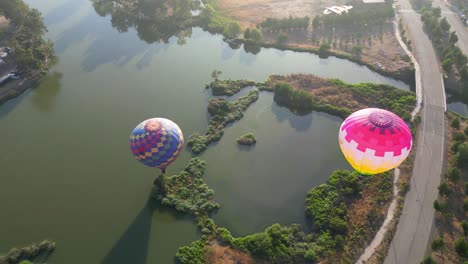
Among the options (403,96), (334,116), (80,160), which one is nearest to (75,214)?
(80,160)

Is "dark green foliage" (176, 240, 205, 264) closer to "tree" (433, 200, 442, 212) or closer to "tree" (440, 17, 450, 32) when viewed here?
"tree" (433, 200, 442, 212)

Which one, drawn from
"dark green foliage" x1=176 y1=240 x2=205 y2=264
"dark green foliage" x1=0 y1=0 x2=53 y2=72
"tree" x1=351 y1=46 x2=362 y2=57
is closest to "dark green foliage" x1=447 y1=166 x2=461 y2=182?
"dark green foliage" x1=176 y1=240 x2=205 y2=264

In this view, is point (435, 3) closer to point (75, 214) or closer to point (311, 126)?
point (311, 126)

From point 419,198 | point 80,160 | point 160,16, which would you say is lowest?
point 419,198

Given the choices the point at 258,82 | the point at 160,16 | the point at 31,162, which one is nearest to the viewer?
the point at 31,162

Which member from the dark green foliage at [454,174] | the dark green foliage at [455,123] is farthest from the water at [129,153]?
the dark green foliage at [455,123]

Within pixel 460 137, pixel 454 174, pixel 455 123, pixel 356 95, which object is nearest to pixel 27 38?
pixel 356 95
